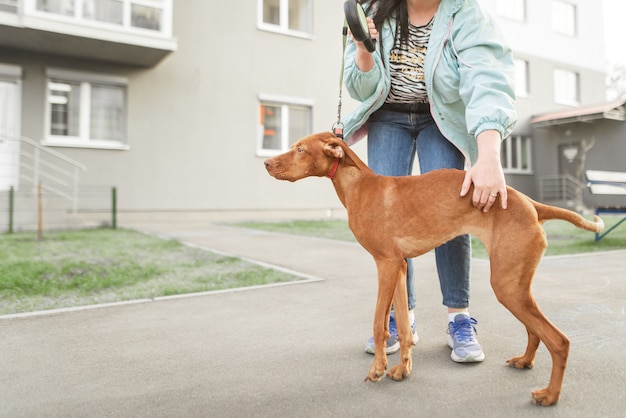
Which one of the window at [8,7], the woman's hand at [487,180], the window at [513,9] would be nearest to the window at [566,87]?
the window at [513,9]

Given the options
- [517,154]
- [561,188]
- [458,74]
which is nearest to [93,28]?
[458,74]

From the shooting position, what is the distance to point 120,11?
418 inches

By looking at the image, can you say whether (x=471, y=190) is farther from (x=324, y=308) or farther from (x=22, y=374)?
(x=22, y=374)

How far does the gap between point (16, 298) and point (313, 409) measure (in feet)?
9.88

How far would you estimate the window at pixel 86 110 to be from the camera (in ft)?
35.6

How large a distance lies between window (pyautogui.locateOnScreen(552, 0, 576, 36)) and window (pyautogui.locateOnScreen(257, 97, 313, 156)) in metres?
13.3

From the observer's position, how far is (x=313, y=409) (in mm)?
1721

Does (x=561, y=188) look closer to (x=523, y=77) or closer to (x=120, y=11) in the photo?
(x=523, y=77)

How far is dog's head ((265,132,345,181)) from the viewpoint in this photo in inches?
79.1

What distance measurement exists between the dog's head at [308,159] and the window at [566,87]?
2091 cm

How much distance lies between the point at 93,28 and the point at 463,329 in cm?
1052

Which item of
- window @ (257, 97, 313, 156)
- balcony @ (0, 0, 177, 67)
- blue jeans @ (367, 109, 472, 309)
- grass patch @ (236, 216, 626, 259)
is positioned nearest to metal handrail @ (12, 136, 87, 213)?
balcony @ (0, 0, 177, 67)

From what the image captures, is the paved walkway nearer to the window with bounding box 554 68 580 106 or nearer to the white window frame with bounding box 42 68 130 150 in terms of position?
the white window frame with bounding box 42 68 130 150

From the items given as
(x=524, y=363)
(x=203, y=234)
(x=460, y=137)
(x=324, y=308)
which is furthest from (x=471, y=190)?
(x=203, y=234)
